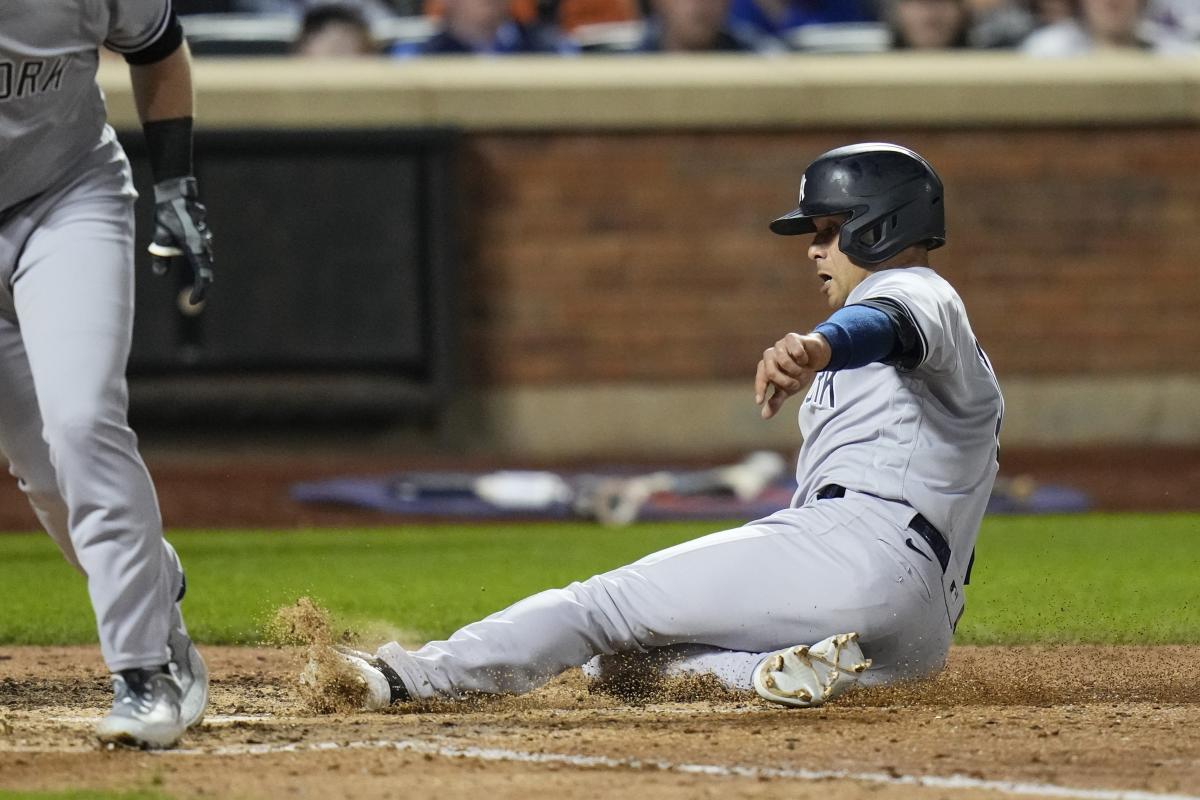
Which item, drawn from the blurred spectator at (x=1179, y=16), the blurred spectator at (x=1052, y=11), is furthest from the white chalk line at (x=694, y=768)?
the blurred spectator at (x=1179, y=16)

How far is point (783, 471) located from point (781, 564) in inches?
302

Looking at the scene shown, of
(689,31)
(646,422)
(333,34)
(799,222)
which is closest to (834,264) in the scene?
(799,222)

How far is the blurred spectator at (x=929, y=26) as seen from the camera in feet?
44.5

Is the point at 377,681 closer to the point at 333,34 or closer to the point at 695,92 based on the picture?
the point at 695,92

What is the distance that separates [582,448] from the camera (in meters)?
12.7

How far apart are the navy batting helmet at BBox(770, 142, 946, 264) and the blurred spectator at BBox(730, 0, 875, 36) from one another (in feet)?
30.8

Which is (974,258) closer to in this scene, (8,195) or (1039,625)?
(1039,625)

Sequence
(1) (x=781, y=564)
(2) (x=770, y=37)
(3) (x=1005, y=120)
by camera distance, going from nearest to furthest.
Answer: (1) (x=781, y=564) < (3) (x=1005, y=120) < (2) (x=770, y=37)

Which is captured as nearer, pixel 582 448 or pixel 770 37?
pixel 582 448

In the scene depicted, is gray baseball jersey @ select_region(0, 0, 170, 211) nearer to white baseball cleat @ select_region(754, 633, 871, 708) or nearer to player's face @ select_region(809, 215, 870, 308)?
player's face @ select_region(809, 215, 870, 308)

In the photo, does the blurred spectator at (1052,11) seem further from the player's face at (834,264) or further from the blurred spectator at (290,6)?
the player's face at (834,264)

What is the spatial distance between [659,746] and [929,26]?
10.4 meters

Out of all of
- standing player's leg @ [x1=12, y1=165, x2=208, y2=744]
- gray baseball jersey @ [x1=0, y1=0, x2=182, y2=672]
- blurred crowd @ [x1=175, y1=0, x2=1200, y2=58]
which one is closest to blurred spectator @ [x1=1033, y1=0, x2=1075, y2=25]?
blurred crowd @ [x1=175, y1=0, x2=1200, y2=58]

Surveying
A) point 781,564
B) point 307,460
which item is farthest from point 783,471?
point 781,564
